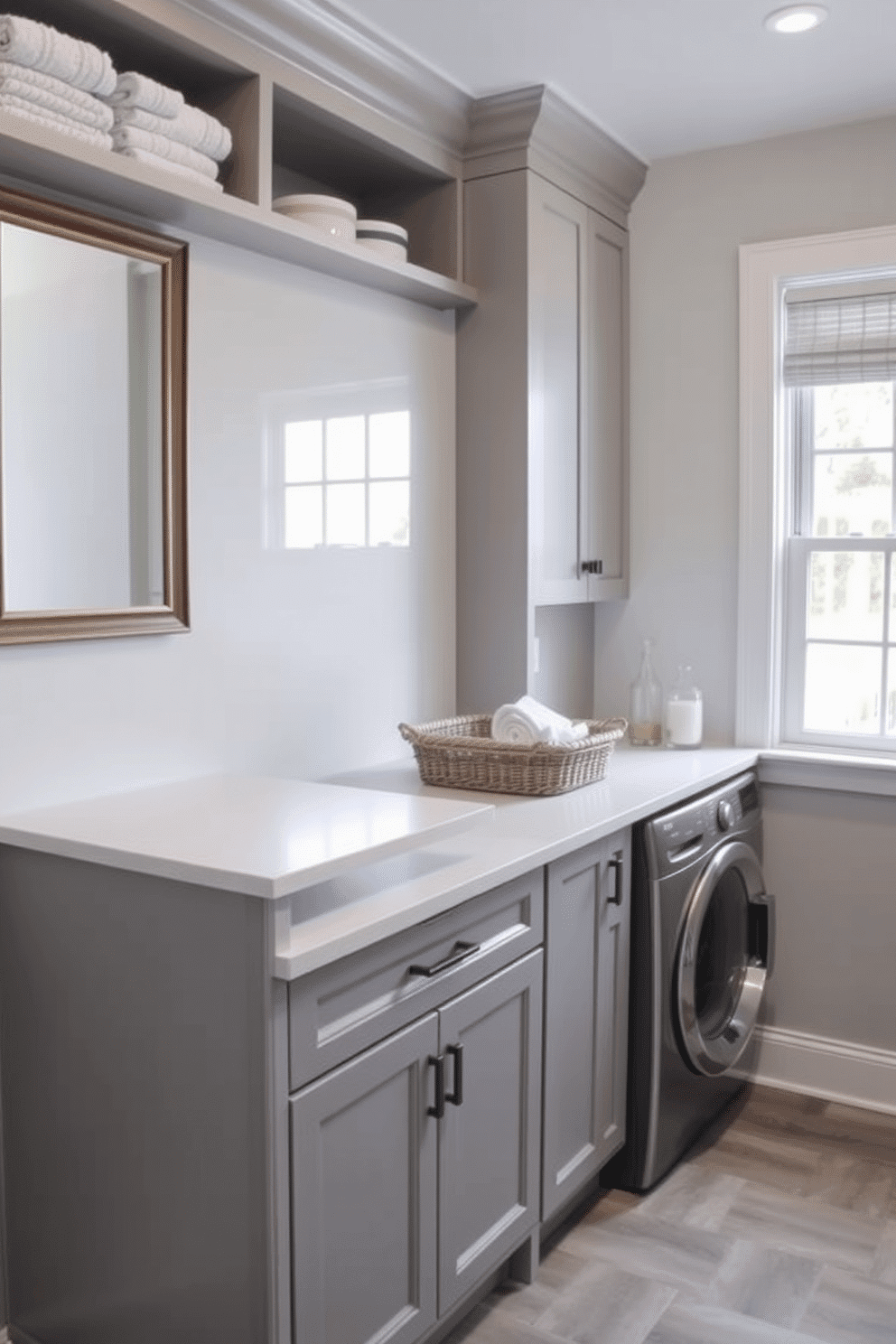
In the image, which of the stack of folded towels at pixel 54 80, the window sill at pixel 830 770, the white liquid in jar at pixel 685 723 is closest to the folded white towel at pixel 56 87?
the stack of folded towels at pixel 54 80

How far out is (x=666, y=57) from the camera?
2674mm

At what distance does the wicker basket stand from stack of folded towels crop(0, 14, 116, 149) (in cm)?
136

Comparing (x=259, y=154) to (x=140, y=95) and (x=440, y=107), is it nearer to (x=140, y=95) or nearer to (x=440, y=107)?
(x=140, y=95)

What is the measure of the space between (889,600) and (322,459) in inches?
62.7

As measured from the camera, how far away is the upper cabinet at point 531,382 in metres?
2.95

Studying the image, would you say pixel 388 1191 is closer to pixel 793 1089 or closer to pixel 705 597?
pixel 793 1089

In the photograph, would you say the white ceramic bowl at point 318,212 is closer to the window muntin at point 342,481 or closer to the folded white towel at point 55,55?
the window muntin at point 342,481

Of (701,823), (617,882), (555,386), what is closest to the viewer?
(617,882)

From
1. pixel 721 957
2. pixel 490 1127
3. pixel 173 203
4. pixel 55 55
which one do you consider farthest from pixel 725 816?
pixel 55 55

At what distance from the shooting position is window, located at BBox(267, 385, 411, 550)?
2568 mm

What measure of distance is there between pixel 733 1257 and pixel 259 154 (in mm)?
2369

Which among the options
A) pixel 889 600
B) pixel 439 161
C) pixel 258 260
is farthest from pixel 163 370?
pixel 889 600

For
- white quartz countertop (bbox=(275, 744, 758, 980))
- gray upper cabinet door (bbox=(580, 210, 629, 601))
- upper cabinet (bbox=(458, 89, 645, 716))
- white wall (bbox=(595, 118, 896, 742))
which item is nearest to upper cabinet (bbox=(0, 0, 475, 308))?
upper cabinet (bbox=(458, 89, 645, 716))

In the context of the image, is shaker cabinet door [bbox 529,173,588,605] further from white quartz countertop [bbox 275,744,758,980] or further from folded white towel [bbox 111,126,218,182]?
folded white towel [bbox 111,126,218,182]
